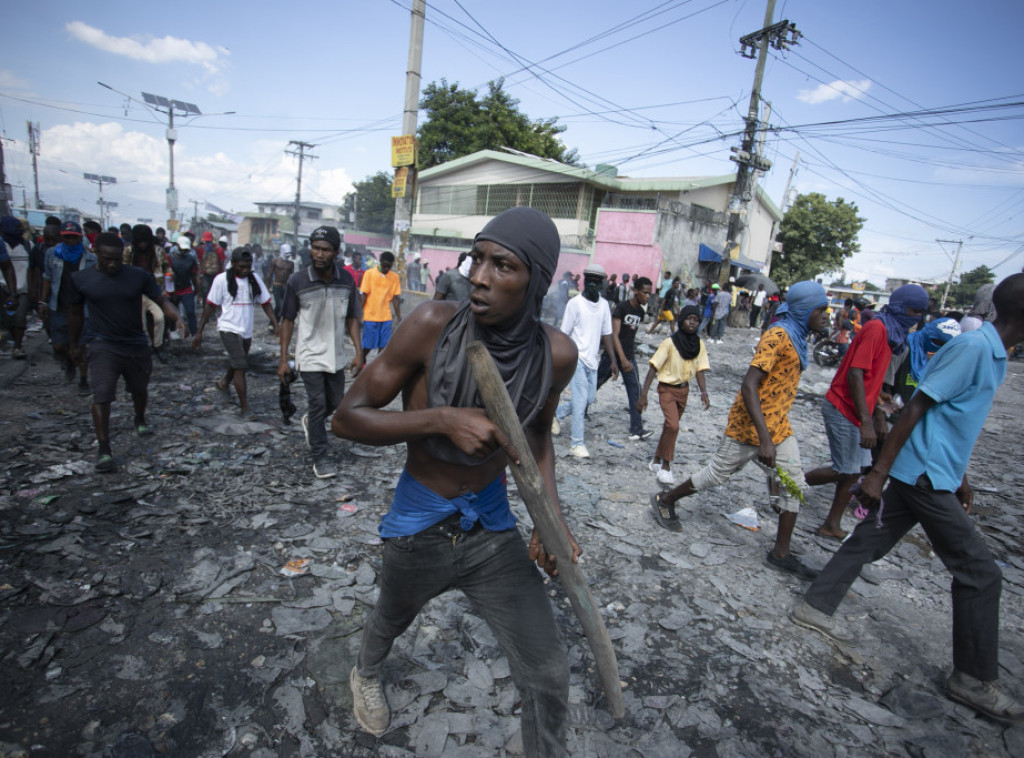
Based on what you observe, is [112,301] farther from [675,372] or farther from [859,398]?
[859,398]

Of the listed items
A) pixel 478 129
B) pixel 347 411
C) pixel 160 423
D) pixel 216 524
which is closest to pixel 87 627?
pixel 216 524

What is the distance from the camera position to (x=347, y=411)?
1554 mm

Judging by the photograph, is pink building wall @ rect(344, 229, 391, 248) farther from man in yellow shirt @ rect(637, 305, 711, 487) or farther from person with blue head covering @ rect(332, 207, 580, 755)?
person with blue head covering @ rect(332, 207, 580, 755)

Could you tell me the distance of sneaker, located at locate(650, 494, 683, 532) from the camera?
4.18m

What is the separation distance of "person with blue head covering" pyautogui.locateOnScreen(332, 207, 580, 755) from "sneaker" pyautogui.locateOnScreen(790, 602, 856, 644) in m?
2.14

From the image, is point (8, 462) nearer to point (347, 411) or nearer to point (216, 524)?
point (216, 524)

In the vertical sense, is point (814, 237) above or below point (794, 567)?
above

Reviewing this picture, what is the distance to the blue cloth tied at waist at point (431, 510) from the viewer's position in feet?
5.56

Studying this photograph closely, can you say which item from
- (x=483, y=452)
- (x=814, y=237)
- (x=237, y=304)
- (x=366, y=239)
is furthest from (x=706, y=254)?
(x=366, y=239)

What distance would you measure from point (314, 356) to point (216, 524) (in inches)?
61.4

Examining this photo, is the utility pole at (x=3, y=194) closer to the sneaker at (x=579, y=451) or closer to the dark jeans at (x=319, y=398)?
the dark jeans at (x=319, y=398)

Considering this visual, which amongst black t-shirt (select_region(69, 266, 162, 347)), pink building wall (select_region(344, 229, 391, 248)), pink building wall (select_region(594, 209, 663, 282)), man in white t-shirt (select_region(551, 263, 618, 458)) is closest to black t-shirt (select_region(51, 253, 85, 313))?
black t-shirt (select_region(69, 266, 162, 347))

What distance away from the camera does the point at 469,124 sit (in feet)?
104

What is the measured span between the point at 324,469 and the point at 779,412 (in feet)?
12.1
